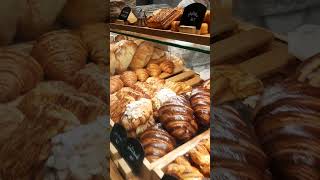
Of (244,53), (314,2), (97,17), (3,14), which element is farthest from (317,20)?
(3,14)

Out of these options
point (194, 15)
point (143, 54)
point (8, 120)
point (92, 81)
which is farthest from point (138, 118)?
point (8, 120)

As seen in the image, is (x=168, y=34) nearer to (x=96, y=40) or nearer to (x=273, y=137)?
(x=96, y=40)

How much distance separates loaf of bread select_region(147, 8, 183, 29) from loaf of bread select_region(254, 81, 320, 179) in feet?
2.50

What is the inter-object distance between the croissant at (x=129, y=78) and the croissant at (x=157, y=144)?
412 mm

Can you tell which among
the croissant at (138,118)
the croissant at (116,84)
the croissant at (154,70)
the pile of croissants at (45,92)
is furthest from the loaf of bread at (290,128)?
the croissant at (116,84)

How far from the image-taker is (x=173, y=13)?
60.7 inches

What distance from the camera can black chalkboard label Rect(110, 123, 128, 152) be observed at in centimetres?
162

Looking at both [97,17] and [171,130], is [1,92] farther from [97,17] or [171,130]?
[171,130]

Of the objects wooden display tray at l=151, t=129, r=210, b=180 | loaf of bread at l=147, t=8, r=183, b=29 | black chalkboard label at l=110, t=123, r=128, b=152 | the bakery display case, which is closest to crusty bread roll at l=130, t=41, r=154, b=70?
the bakery display case

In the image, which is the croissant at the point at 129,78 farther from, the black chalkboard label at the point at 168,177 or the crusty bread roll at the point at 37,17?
the crusty bread roll at the point at 37,17

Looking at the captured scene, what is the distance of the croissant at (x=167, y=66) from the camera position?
1.68 m

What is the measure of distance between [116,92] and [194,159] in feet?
2.19

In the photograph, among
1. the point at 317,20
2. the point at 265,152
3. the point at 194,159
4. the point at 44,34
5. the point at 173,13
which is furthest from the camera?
the point at 173,13

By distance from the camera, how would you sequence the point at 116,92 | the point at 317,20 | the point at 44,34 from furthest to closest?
1. the point at 116,92
2. the point at 44,34
3. the point at 317,20
